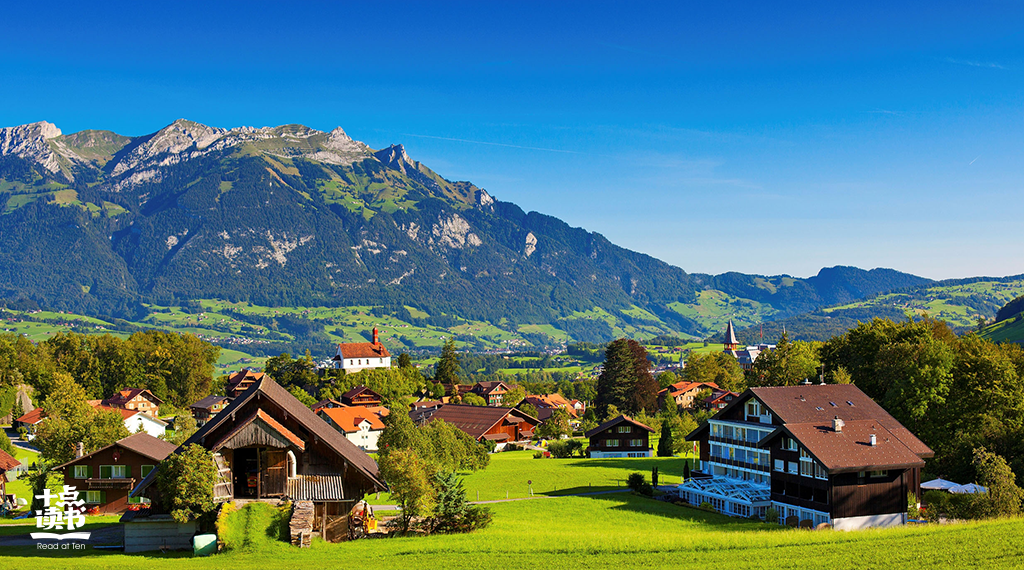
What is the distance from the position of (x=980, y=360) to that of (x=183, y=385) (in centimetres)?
13951

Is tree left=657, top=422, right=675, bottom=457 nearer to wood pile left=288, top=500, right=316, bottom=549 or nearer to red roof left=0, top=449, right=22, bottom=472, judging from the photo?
wood pile left=288, top=500, right=316, bottom=549

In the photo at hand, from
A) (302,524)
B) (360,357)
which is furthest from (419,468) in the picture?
(360,357)

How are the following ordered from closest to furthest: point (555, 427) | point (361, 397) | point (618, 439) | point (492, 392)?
point (618, 439), point (555, 427), point (361, 397), point (492, 392)

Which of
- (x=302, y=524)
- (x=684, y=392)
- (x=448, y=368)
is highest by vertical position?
(x=448, y=368)

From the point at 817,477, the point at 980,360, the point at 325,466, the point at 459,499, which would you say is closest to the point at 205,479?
the point at 325,466

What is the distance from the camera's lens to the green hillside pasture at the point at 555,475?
2360 inches

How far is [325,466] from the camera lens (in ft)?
104

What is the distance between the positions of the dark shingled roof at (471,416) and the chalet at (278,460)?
7543 centimetres

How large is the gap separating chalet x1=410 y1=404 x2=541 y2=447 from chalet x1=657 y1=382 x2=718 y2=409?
3378 cm

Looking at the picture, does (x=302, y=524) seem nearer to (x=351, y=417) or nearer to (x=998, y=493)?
(x=998, y=493)

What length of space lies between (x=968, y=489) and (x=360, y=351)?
14178cm

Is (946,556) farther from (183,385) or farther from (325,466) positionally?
(183,385)

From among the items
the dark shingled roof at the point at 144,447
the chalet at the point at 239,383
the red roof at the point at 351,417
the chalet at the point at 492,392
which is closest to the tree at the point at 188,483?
the dark shingled roof at the point at 144,447

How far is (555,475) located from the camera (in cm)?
7069
